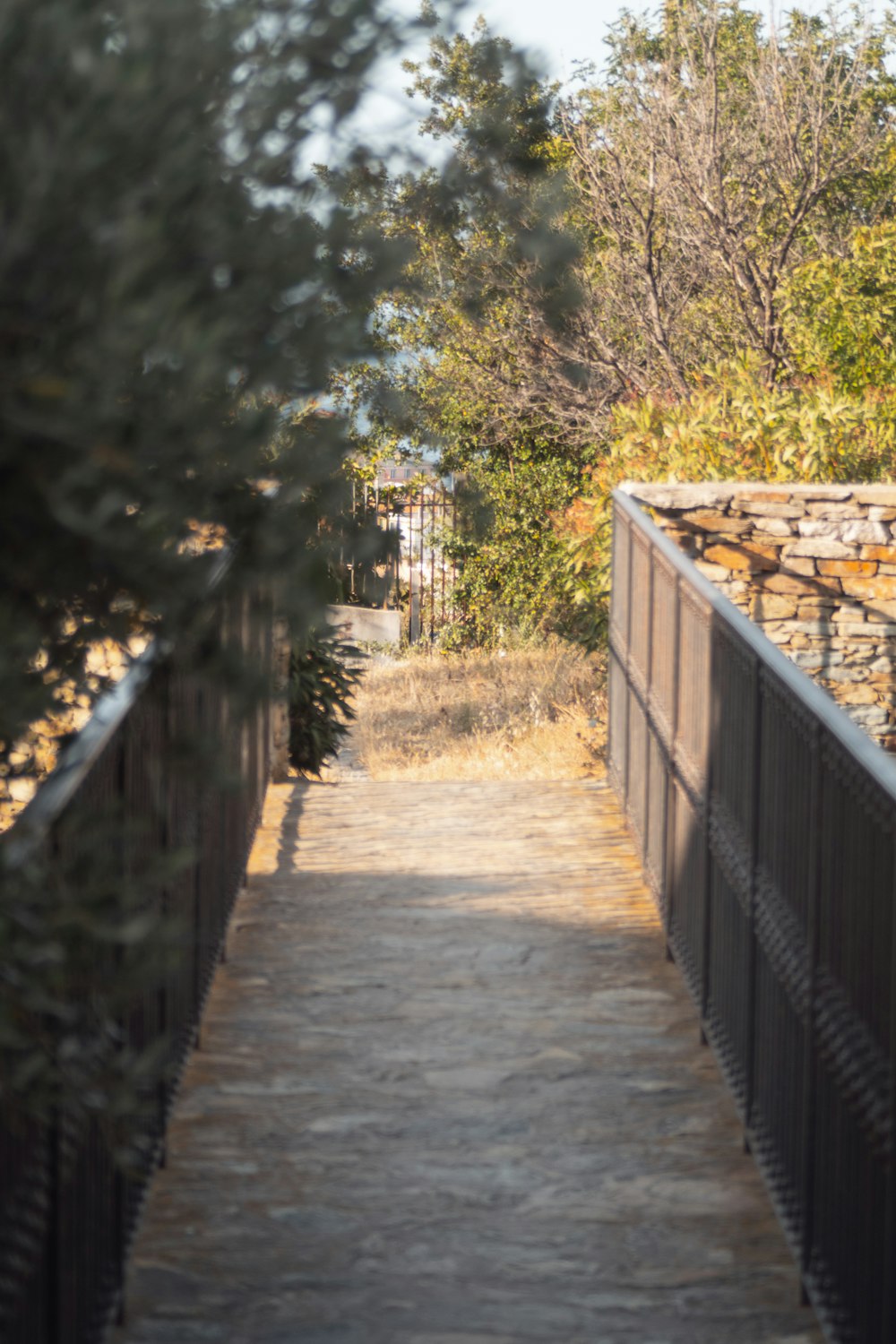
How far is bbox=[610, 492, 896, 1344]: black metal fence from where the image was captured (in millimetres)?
2820

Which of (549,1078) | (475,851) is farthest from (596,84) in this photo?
(549,1078)

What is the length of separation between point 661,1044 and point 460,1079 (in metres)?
0.69

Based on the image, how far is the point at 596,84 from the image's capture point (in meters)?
15.5

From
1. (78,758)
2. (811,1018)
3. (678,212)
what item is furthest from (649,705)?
(678,212)

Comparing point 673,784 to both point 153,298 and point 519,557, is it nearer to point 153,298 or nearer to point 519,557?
point 153,298

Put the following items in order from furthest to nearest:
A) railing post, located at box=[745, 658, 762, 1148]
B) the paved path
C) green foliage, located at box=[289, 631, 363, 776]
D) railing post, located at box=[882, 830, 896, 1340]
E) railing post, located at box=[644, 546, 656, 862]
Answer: green foliage, located at box=[289, 631, 363, 776] → railing post, located at box=[644, 546, 656, 862] → railing post, located at box=[745, 658, 762, 1148] → the paved path → railing post, located at box=[882, 830, 896, 1340]

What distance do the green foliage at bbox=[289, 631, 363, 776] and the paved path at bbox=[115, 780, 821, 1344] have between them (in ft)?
9.71

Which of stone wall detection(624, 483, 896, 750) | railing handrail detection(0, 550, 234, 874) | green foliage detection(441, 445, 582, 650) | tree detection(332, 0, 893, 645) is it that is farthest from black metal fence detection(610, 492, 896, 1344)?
green foliage detection(441, 445, 582, 650)

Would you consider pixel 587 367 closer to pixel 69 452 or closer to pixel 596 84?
pixel 596 84

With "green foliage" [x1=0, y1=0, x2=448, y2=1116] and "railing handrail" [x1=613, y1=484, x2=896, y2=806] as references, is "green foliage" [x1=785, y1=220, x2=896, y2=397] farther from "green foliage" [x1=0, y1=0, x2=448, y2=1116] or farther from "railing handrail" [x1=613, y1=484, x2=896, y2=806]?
"green foliage" [x1=0, y1=0, x2=448, y2=1116]

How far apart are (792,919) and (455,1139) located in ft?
4.14

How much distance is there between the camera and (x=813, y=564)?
9.47 meters

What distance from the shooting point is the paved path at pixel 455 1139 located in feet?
11.3

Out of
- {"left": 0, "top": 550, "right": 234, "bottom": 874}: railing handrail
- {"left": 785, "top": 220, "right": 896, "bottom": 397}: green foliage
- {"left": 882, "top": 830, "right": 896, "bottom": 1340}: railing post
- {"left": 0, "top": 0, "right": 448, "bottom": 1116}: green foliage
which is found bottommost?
{"left": 882, "top": 830, "right": 896, "bottom": 1340}: railing post
